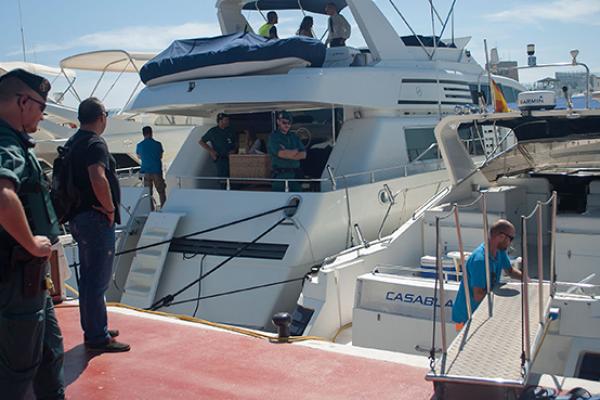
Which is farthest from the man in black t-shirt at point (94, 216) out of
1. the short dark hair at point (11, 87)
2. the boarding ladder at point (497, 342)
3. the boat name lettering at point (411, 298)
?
the boat name lettering at point (411, 298)

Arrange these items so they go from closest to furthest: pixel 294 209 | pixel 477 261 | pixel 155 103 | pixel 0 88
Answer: pixel 0 88, pixel 477 261, pixel 294 209, pixel 155 103

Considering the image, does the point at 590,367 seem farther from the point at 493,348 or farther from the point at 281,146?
the point at 281,146

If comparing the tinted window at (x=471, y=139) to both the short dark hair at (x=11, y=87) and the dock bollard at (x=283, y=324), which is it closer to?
the dock bollard at (x=283, y=324)

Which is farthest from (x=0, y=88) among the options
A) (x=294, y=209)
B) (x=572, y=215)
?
(x=572, y=215)

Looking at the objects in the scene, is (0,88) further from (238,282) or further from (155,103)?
(155,103)

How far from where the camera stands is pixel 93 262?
154 inches

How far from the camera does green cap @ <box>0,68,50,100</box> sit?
2.92 m

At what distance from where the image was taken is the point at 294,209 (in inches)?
296

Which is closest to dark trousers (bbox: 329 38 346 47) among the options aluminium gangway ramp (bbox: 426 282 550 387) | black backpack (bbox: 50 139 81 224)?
aluminium gangway ramp (bbox: 426 282 550 387)

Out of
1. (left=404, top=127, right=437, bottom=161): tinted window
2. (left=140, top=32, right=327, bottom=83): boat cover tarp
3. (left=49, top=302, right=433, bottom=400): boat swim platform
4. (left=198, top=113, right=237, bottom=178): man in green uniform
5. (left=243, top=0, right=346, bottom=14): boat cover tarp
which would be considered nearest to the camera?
(left=49, top=302, right=433, bottom=400): boat swim platform

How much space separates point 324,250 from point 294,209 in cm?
59

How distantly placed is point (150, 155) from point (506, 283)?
19.9 ft

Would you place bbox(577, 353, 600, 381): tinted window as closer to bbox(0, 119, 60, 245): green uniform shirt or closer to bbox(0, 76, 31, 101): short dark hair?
bbox(0, 119, 60, 245): green uniform shirt

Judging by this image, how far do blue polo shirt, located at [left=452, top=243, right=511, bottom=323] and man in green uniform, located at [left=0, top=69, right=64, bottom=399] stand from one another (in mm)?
2779
